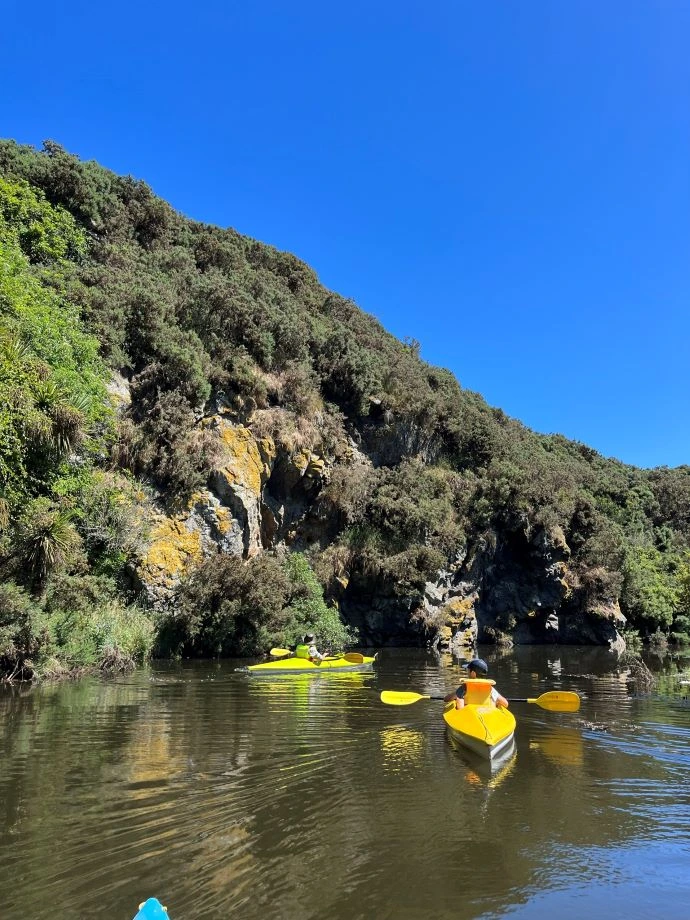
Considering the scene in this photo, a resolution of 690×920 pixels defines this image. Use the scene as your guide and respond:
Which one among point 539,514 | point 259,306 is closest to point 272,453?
point 259,306

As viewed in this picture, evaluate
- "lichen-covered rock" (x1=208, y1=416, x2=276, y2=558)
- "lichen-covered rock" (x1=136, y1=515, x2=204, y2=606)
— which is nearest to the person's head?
"lichen-covered rock" (x1=136, y1=515, x2=204, y2=606)

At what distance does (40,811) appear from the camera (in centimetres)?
598

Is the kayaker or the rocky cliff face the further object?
the rocky cliff face

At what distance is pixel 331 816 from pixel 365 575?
2637 centimetres

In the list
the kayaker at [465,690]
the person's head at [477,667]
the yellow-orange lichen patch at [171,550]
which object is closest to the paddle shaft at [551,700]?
the kayaker at [465,690]

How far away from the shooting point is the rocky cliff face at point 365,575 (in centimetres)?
2556

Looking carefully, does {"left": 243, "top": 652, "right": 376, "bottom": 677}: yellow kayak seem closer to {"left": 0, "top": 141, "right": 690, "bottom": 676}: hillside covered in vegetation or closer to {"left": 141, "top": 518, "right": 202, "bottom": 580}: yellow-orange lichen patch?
{"left": 0, "top": 141, "right": 690, "bottom": 676}: hillside covered in vegetation

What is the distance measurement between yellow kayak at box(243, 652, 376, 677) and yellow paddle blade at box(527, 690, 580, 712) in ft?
25.5

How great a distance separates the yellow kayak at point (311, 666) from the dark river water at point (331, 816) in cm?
555

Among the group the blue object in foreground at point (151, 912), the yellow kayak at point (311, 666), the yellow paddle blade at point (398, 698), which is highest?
the blue object in foreground at point (151, 912)

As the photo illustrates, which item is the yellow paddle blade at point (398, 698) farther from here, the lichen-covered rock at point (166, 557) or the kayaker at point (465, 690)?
the lichen-covered rock at point (166, 557)

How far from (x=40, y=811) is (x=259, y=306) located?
98.7 ft

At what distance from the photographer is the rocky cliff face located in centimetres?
2556

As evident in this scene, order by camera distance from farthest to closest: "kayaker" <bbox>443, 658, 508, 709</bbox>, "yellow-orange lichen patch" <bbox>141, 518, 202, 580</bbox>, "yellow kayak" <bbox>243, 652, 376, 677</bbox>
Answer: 1. "yellow-orange lichen patch" <bbox>141, 518, 202, 580</bbox>
2. "yellow kayak" <bbox>243, 652, 376, 677</bbox>
3. "kayaker" <bbox>443, 658, 508, 709</bbox>
